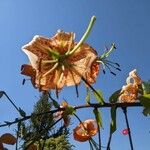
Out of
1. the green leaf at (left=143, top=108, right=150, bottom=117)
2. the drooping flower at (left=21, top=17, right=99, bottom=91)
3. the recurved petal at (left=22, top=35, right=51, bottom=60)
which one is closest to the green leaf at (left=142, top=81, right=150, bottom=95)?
the green leaf at (left=143, top=108, right=150, bottom=117)

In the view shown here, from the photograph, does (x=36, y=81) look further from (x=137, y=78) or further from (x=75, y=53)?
(x=137, y=78)

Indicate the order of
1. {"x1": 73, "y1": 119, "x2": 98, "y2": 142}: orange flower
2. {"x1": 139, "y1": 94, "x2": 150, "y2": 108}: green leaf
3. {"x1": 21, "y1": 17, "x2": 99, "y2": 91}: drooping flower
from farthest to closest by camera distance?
1. {"x1": 73, "y1": 119, "x2": 98, "y2": 142}: orange flower
2. {"x1": 21, "y1": 17, "x2": 99, "y2": 91}: drooping flower
3. {"x1": 139, "y1": 94, "x2": 150, "y2": 108}: green leaf

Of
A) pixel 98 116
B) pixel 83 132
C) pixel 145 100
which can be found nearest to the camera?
pixel 145 100

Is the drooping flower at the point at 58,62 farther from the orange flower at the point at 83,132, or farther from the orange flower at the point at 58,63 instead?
the orange flower at the point at 83,132

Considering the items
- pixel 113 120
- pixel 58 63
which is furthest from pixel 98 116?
pixel 58 63

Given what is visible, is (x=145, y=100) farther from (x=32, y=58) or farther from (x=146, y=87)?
(x=32, y=58)

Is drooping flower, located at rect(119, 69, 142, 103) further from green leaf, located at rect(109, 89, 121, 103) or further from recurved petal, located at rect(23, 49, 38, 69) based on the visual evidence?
recurved petal, located at rect(23, 49, 38, 69)

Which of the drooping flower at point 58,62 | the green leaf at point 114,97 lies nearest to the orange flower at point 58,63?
the drooping flower at point 58,62

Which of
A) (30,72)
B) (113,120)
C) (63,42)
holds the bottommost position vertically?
(113,120)
